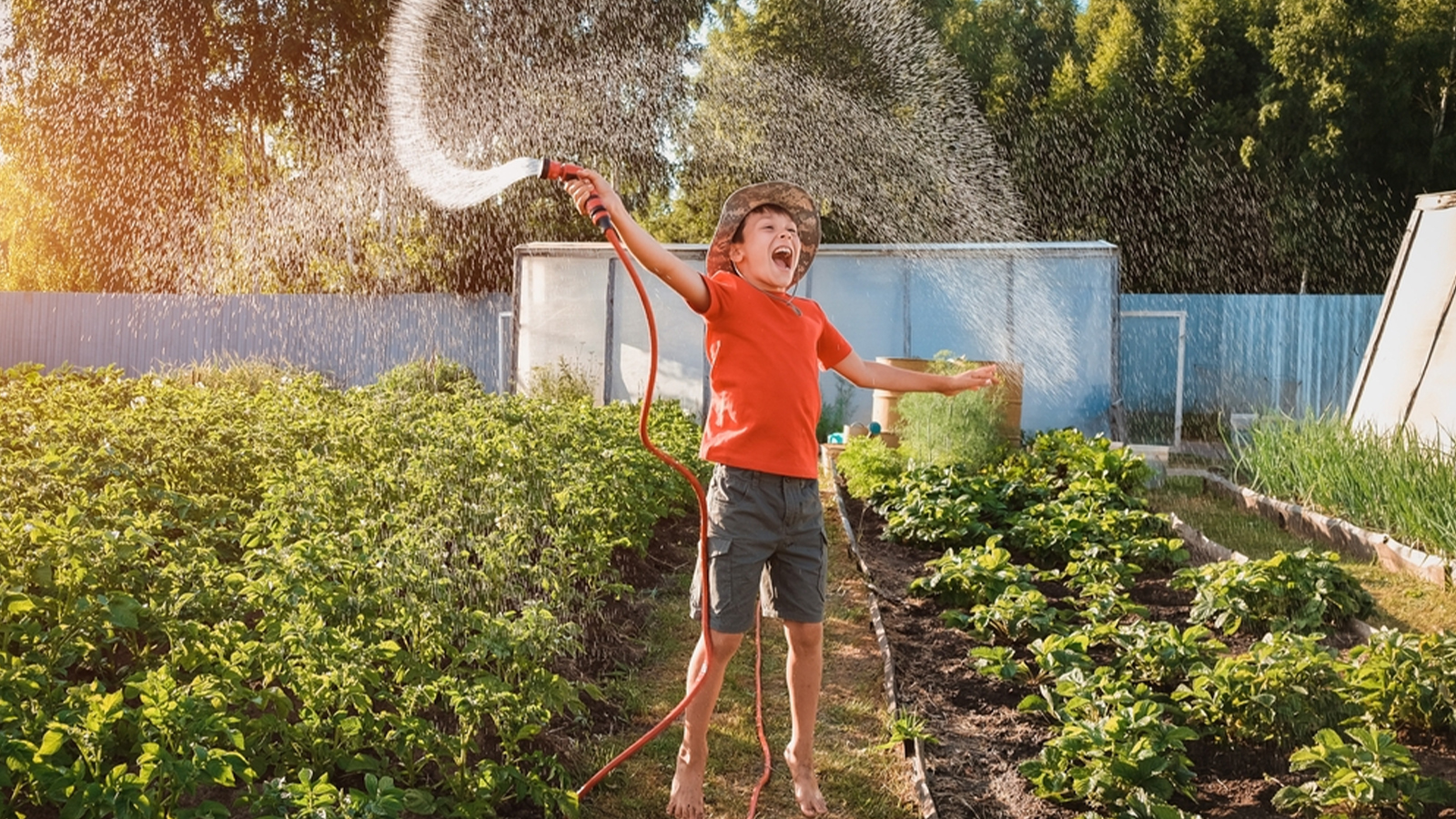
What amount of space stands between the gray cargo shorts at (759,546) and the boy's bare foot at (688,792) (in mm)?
413

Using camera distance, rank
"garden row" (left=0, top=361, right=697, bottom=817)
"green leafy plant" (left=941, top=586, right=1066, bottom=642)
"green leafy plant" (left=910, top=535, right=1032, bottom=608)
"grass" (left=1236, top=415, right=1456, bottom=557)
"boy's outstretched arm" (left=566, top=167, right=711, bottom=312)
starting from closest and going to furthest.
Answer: "garden row" (left=0, top=361, right=697, bottom=817) < "boy's outstretched arm" (left=566, top=167, right=711, bottom=312) < "green leafy plant" (left=941, top=586, right=1066, bottom=642) < "green leafy plant" (left=910, top=535, right=1032, bottom=608) < "grass" (left=1236, top=415, right=1456, bottom=557)

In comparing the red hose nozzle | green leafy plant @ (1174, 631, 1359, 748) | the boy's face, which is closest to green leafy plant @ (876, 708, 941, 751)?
green leafy plant @ (1174, 631, 1359, 748)

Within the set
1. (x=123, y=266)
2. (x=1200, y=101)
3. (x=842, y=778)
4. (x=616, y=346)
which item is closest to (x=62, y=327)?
(x=123, y=266)

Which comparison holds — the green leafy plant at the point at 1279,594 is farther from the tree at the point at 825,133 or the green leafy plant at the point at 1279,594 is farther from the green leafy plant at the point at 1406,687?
the tree at the point at 825,133

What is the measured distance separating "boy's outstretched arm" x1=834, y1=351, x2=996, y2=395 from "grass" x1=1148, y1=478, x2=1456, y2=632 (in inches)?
109

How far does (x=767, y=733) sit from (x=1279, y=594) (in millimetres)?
2377

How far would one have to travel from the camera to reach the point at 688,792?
3.47 m

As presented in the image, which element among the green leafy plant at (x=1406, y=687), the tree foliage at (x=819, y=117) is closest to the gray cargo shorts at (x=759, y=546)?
the green leafy plant at (x=1406, y=687)

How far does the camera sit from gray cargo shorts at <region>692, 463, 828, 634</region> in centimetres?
342

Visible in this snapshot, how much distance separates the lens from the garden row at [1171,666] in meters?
3.32

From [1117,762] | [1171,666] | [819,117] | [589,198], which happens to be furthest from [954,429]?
[819,117]

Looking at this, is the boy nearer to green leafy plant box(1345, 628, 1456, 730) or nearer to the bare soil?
the bare soil

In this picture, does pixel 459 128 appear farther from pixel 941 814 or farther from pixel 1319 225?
pixel 941 814

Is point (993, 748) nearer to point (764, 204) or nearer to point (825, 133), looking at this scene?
point (764, 204)
